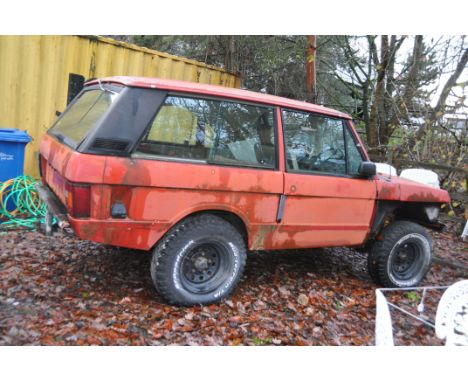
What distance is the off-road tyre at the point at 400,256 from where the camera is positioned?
165 inches

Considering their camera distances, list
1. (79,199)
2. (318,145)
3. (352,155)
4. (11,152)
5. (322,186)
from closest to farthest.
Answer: (79,199), (322,186), (318,145), (352,155), (11,152)

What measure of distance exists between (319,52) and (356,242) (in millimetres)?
7266

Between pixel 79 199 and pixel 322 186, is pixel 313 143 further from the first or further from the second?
pixel 79 199

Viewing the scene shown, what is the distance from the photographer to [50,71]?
5.95m

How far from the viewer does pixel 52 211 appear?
3.12 metres

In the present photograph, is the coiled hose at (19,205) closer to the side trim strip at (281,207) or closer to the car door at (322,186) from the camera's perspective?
the side trim strip at (281,207)

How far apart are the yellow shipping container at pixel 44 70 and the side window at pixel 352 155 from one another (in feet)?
14.0

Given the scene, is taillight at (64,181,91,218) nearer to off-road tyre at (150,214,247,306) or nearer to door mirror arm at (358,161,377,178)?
off-road tyre at (150,214,247,306)

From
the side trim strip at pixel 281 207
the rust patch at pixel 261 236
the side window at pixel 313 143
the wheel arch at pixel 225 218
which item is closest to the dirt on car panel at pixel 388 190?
the side window at pixel 313 143

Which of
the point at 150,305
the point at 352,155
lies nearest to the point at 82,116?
the point at 150,305

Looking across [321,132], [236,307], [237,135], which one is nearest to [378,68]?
[321,132]

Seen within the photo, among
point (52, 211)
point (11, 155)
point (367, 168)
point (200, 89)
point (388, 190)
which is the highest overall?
point (200, 89)

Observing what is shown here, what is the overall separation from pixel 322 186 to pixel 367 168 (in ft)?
1.81

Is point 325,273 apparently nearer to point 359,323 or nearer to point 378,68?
point 359,323
